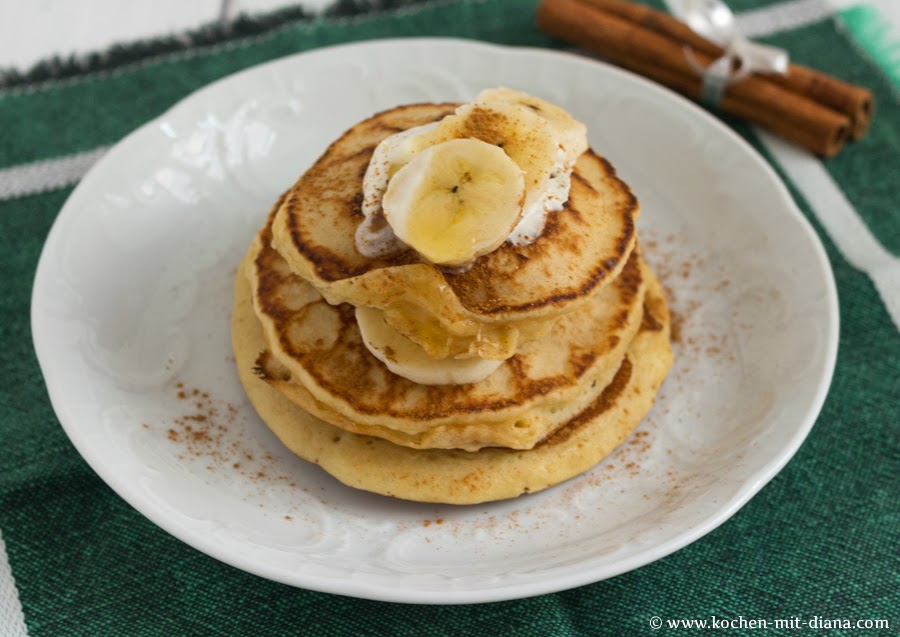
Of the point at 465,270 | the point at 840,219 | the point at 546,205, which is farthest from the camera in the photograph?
the point at 840,219

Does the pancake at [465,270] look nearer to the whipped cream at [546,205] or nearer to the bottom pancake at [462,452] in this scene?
the whipped cream at [546,205]

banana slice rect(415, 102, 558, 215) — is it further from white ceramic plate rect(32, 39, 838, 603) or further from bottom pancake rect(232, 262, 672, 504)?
white ceramic plate rect(32, 39, 838, 603)

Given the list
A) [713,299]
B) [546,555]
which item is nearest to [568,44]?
[713,299]

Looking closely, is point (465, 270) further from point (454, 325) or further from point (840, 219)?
point (840, 219)

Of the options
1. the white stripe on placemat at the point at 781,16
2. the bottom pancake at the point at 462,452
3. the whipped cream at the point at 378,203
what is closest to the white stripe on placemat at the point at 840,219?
the white stripe on placemat at the point at 781,16

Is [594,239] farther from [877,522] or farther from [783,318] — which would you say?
[877,522]

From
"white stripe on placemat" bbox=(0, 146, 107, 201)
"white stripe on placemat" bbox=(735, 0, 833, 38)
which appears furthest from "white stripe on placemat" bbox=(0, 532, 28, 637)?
"white stripe on placemat" bbox=(735, 0, 833, 38)

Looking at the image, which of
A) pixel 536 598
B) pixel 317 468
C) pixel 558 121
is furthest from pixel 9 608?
pixel 558 121
